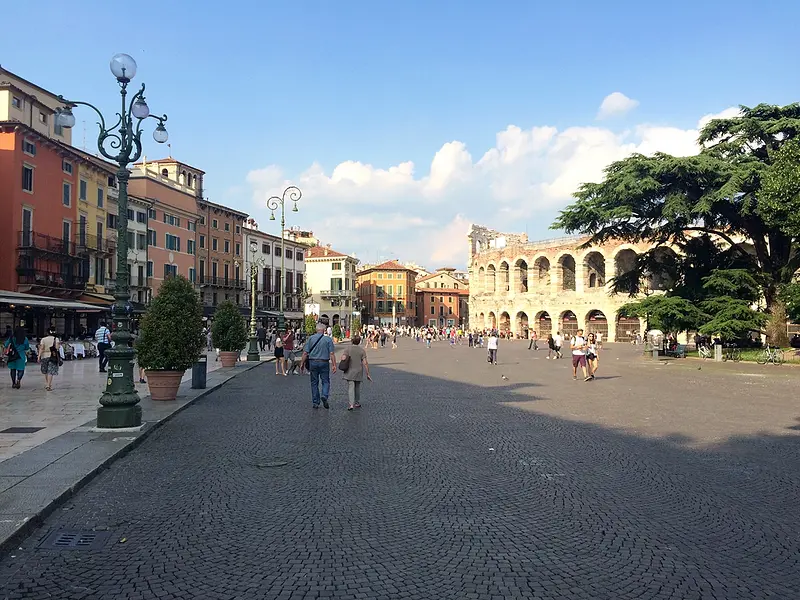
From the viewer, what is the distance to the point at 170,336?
40.3ft

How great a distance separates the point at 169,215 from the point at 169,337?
45757 millimetres

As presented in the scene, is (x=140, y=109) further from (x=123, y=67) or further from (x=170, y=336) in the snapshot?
(x=170, y=336)

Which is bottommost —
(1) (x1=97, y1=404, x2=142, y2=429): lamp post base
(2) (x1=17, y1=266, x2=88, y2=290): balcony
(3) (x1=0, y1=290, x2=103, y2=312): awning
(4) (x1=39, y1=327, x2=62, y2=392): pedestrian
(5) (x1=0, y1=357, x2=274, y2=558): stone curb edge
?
(5) (x1=0, y1=357, x2=274, y2=558): stone curb edge

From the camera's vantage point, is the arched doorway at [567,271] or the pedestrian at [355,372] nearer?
the pedestrian at [355,372]

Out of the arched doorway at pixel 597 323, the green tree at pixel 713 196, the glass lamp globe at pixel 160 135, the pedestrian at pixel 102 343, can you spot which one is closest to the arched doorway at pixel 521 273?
the arched doorway at pixel 597 323

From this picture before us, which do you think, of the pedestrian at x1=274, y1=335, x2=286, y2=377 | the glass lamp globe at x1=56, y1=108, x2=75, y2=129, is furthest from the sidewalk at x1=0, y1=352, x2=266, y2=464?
the glass lamp globe at x1=56, y1=108, x2=75, y2=129

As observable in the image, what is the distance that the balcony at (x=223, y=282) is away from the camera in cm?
6153

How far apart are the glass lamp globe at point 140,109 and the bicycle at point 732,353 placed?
28.1 metres

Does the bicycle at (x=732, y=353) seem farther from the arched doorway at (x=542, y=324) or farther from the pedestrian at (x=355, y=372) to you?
the arched doorway at (x=542, y=324)

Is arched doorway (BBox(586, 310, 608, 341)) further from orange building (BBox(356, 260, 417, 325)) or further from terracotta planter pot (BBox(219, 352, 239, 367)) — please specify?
terracotta planter pot (BBox(219, 352, 239, 367))

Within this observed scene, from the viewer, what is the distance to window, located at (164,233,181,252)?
179ft

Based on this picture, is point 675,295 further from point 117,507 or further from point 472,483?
point 117,507

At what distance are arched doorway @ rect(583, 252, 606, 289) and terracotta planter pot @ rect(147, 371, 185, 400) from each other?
6009cm

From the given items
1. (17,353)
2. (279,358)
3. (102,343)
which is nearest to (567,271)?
(279,358)
